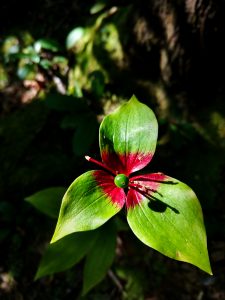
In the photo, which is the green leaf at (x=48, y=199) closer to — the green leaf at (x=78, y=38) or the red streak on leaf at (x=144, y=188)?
the red streak on leaf at (x=144, y=188)

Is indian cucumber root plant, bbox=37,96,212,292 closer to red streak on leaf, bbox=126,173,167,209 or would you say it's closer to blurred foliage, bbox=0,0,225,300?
red streak on leaf, bbox=126,173,167,209

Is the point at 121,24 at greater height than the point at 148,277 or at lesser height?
greater

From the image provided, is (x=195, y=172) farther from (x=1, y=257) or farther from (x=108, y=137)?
(x=1, y=257)

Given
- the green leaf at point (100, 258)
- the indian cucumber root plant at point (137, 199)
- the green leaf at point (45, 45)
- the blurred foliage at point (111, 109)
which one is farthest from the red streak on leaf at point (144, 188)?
the green leaf at point (45, 45)

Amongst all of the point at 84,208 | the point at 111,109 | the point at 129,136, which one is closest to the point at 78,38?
the point at 111,109

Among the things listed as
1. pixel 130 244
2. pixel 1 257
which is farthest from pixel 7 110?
pixel 130 244

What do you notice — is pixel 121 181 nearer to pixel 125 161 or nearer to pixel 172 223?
pixel 125 161
